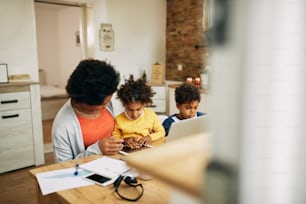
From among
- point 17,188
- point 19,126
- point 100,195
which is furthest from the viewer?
point 19,126

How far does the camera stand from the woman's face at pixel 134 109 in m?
1.91

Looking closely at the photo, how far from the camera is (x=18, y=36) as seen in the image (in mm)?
3422

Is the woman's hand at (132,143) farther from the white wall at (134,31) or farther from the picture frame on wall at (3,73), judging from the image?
the white wall at (134,31)

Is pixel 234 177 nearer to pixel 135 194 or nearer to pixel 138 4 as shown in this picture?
pixel 135 194

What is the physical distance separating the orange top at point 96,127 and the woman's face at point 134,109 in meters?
0.16

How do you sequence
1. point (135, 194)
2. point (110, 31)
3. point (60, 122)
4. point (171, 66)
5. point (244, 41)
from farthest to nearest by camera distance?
point (171, 66)
point (110, 31)
point (60, 122)
point (135, 194)
point (244, 41)

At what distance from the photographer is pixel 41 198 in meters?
1.26

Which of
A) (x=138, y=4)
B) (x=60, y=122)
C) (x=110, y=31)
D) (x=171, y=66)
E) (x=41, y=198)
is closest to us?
(x=41, y=198)

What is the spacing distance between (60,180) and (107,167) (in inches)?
8.9

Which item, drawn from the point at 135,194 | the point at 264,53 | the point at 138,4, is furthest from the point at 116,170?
the point at 138,4

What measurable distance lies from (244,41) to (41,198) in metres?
1.24

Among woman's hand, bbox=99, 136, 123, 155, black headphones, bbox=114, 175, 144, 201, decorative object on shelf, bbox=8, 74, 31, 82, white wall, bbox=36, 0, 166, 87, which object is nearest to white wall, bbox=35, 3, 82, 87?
white wall, bbox=36, 0, 166, 87

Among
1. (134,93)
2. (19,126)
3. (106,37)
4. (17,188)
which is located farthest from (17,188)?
(106,37)

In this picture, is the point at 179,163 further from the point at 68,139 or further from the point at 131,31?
the point at 131,31
